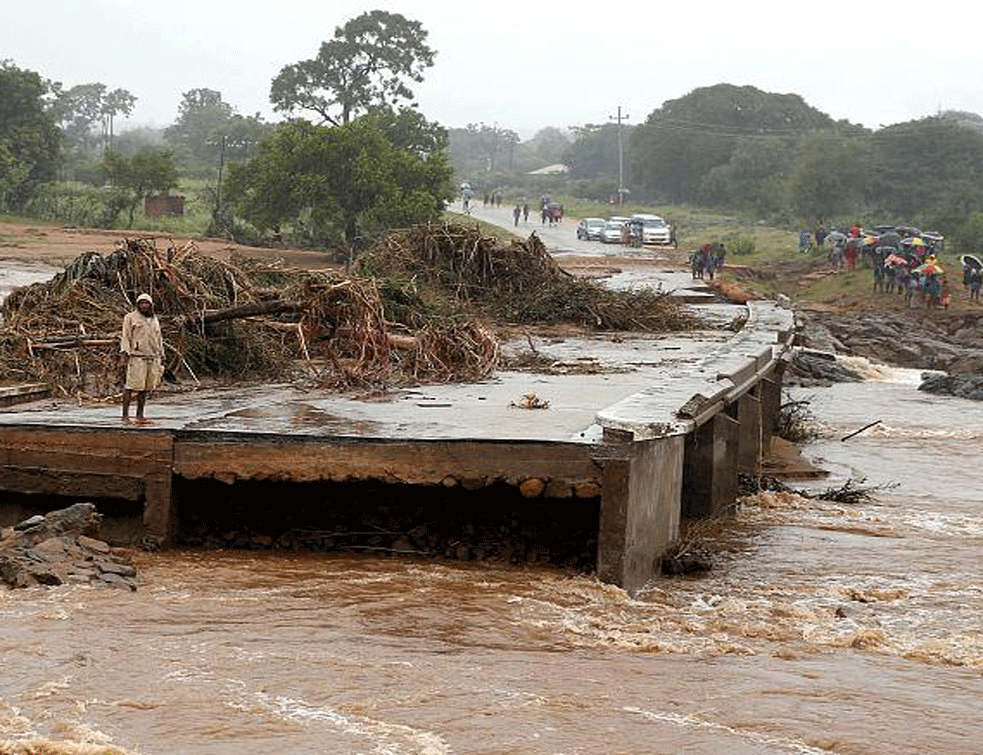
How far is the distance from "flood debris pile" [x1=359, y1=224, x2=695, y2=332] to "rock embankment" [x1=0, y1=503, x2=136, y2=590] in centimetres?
1297

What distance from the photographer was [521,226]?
68.6m

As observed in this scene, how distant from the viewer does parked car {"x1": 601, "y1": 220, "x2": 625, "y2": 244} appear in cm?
6091

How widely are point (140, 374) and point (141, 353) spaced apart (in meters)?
0.16

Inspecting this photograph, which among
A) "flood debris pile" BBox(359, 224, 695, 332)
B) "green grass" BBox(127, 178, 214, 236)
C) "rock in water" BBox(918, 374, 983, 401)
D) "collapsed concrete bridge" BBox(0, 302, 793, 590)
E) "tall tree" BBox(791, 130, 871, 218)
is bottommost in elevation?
"rock in water" BBox(918, 374, 983, 401)

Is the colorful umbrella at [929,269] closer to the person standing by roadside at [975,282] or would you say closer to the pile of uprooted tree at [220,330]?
the person standing by roadside at [975,282]

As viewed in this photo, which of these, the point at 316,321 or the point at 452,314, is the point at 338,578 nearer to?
the point at 316,321

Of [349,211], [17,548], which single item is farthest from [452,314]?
[349,211]

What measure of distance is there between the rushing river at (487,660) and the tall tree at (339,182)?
3086 centimetres

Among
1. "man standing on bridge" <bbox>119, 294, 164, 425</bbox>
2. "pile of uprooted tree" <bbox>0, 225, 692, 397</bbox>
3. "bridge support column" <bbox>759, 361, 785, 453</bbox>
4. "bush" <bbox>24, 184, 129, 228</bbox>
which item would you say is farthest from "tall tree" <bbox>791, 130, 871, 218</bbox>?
"man standing on bridge" <bbox>119, 294, 164, 425</bbox>

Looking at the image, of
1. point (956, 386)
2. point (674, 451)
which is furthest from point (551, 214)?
point (674, 451)

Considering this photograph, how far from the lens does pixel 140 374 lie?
10.9 metres

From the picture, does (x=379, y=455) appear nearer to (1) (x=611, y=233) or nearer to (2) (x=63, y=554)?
(2) (x=63, y=554)

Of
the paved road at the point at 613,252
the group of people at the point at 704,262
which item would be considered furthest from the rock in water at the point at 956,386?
the group of people at the point at 704,262

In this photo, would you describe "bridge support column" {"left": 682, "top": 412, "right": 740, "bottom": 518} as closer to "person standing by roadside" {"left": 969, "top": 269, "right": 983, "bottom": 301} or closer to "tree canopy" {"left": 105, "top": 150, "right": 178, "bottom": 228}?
"person standing by roadside" {"left": 969, "top": 269, "right": 983, "bottom": 301}
